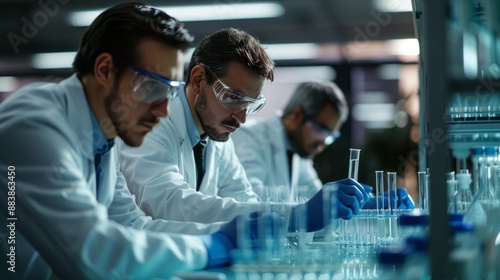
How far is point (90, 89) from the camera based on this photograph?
1.91 meters

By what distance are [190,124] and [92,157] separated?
3.07 feet

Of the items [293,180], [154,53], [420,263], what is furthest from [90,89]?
[293,180]

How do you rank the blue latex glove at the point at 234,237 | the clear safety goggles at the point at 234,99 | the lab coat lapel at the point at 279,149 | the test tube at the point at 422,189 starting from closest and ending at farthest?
1. the blue latex glove at the point at 234,237
2. the test tube at the point at 422,189
3. the clear safety goggles at the point at 234,99
4. the lab coat lapel at the point at 279,149

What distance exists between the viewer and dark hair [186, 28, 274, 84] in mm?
2580

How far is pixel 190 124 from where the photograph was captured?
110 inches

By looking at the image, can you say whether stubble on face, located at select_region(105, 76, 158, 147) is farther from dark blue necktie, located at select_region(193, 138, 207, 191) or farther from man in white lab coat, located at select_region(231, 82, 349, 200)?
man in white lab coat, located at select_region(231, 82, 349, 200)

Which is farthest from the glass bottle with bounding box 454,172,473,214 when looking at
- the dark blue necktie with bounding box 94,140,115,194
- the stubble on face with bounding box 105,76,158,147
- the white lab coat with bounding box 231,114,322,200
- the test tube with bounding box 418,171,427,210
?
the white lab coat with bounding box 231,114,322,200

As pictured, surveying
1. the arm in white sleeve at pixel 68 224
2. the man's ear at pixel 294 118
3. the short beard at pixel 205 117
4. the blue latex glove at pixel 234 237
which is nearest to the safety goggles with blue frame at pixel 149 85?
the arm in white sleeve at pixel 68 224

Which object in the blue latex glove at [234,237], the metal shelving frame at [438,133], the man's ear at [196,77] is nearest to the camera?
the metal shelving frame at [438,133]

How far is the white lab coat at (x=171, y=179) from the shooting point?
96.2 inches

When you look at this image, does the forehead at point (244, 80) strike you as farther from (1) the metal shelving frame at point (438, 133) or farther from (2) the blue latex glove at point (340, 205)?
(1) the metal shelving frame at point (438, 133)

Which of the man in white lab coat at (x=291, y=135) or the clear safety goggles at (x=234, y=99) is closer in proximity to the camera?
the clear safety goggles at (x=234, y=99)

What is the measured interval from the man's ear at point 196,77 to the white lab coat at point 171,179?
0.12 m

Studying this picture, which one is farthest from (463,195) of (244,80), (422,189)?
(244,80)
